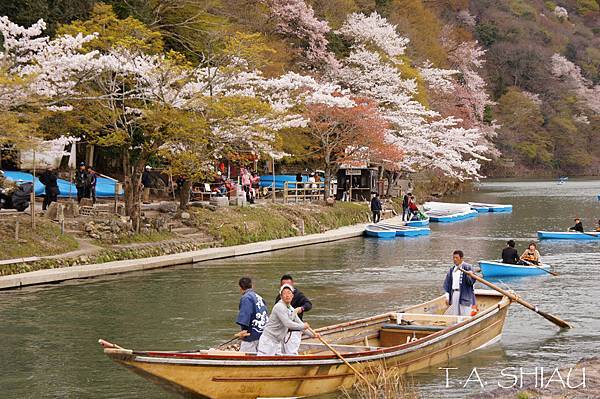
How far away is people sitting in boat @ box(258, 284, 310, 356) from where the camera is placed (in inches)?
564

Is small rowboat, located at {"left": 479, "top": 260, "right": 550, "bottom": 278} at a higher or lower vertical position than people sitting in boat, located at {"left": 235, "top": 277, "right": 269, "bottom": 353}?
lower

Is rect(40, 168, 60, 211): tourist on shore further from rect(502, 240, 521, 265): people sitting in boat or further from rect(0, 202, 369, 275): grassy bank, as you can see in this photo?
rect(502, 240, 521, 265): people sitting in boat

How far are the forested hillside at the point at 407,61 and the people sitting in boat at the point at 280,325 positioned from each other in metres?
19.8

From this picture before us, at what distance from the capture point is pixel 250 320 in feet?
49.1

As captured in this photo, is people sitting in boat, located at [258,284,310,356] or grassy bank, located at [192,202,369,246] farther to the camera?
grassy bank, located at [192,202,369,246]

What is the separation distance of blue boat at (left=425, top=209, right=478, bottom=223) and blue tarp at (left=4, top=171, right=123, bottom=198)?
2383 cm

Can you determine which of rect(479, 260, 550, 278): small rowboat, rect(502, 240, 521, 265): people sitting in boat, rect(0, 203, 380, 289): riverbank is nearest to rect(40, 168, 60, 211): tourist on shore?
rect(0, 203, 380, 289): riverbank

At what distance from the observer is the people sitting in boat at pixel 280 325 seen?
14328 millimetres

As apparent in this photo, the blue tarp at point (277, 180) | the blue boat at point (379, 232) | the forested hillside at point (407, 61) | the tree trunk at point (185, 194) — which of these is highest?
the forested hillside at point (407, 61)

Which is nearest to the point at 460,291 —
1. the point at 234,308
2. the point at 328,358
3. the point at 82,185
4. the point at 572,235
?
the point at 328,358

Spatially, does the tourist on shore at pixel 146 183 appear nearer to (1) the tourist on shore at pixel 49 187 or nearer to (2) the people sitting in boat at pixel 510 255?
(1) the tourist on shore at pixel 49 187

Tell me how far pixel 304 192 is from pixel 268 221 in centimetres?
865

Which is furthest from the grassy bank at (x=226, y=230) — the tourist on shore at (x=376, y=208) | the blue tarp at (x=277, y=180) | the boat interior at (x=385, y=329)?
the boat interior at (x=385, y=329)

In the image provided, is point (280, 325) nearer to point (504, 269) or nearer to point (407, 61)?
point (504, 269)
